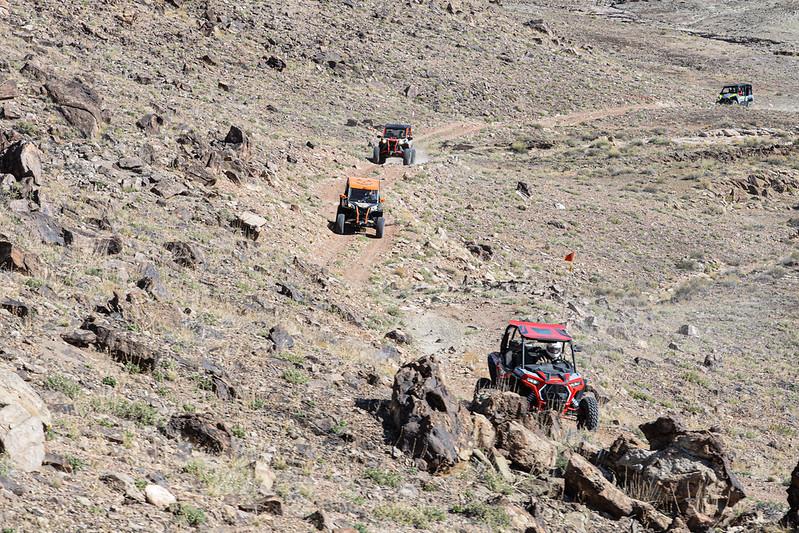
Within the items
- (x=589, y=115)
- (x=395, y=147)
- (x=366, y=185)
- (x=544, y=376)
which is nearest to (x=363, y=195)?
(x=366, y=185)

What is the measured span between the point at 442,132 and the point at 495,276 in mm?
26538

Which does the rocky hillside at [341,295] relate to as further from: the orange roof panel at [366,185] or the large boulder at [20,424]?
the orange roof panel at [366,185]

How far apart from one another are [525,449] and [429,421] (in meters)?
1.66

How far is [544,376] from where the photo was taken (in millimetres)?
14469

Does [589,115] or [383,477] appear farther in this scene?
[589,115]

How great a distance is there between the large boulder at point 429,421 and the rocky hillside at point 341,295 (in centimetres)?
4

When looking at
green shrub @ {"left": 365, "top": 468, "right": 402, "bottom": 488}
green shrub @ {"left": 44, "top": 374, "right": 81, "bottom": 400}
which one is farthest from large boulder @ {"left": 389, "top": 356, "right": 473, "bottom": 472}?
green shrub @ {"left": 44, "top": 374, "right": 81, "bottom": 400}

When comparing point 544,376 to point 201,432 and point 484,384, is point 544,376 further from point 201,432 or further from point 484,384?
point 201,432

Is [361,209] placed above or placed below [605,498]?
above

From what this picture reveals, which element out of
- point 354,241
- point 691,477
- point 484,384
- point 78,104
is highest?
point 78,104

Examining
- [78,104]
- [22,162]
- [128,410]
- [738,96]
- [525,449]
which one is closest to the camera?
[128,410]

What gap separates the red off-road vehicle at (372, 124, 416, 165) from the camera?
135 feet

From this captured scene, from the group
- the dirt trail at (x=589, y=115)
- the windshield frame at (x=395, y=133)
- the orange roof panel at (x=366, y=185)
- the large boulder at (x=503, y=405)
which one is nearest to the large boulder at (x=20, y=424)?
the large boulder at (x=503, y=405)

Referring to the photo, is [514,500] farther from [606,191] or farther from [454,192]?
[606,191]
